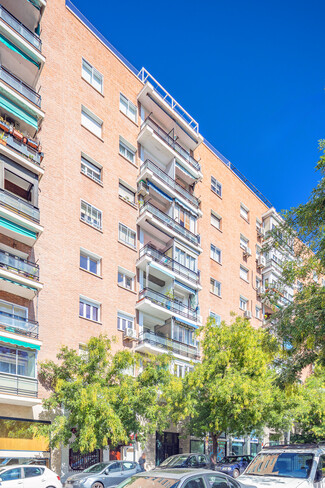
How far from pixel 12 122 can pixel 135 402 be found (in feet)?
45.9

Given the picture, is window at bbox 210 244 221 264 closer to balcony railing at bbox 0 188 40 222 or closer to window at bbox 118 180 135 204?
window at bbox 118 180 135 204

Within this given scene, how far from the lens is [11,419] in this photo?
66.5ft

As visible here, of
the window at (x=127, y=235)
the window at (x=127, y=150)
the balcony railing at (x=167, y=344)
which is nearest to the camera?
the balcony railing at (x=167, y=344)

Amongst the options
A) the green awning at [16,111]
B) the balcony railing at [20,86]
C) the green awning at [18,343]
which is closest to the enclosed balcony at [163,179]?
the balcony railing at [20,86]

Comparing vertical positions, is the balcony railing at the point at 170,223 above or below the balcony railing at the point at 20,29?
below

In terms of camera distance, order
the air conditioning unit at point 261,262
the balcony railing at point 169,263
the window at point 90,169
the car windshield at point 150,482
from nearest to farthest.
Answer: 1. the car windshield at point 150,482
2. the window at point 90,169
3. the balcony railing at point 169,263
4. the air conditioning unit at point 261,262

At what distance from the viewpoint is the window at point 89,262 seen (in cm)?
2667

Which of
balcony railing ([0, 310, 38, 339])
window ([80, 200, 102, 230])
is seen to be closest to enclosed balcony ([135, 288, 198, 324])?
window ([80, 200, 102, 230])

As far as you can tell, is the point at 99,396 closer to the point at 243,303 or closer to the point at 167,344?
the point at 167,344

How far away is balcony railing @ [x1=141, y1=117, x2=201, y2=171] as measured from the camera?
3300 centimetres

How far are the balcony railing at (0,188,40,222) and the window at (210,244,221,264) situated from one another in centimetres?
1713

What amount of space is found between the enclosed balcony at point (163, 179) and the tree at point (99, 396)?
1234cm

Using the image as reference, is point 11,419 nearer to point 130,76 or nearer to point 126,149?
point 126,149

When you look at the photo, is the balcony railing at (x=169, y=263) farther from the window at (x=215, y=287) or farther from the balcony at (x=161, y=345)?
the balcony at (x=161, y=345)
